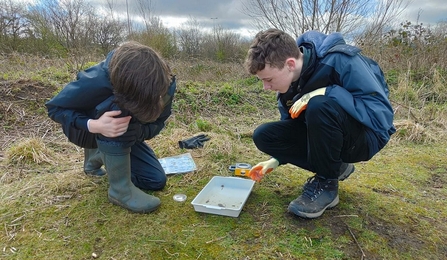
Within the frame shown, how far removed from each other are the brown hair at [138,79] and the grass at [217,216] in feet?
1.96

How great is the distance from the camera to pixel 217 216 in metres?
1.69

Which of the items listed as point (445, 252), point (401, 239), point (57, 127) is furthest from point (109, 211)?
point (57, 127)

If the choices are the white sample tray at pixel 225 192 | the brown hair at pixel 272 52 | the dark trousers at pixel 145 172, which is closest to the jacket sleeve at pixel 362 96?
the brown hair at pixel 272 52

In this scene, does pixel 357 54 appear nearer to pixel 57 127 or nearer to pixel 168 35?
pixel 57 127

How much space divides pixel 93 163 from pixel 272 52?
1.31 m

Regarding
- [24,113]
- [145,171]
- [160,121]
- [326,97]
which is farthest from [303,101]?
[24,113]

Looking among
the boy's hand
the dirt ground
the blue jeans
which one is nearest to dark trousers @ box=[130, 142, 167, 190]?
the blue jeans

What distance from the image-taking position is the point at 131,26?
27.4 ft

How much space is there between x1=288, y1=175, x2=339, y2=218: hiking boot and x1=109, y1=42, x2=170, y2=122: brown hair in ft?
2.89

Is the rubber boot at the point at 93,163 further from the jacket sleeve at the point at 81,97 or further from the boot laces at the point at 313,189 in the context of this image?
the boot laces at the point at 313,189

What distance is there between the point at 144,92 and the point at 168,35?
991 cm

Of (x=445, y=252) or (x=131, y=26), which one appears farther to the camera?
(x=131, y=26)

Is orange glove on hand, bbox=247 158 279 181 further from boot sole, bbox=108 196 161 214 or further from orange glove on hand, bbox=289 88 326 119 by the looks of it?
boot sole, bbox=108 196 161 214

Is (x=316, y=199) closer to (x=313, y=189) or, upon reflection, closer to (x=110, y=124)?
(x=313, y=189)
